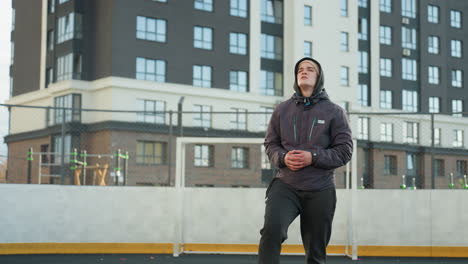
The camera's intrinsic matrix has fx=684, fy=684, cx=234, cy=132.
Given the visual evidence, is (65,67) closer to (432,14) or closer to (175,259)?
(432,14)

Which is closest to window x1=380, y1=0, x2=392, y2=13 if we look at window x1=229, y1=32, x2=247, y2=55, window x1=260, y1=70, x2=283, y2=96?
window x1=260, y1=70, x2=283, y2=96

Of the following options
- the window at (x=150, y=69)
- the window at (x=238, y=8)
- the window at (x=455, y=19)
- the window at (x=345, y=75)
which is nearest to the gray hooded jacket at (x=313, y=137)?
the window at (x=150, y=69)

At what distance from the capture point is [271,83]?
165 ft

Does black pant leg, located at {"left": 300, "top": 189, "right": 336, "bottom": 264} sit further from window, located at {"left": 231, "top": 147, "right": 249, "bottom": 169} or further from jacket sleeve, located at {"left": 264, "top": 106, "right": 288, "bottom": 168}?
window, located at {"left": 231, "top": 147, "right": 249, "bottom": 169}

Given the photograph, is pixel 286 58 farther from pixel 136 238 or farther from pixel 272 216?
pixel 272 216

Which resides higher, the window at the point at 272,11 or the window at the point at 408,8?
the window at the point at 408,8

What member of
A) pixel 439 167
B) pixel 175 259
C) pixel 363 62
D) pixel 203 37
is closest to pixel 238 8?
pixel 203 37

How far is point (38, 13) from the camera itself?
5066cm

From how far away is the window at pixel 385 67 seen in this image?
56938mm

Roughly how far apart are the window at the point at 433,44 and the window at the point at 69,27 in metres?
30.8

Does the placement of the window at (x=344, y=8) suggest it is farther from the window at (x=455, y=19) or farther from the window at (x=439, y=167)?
the window at (x=439, y=167)

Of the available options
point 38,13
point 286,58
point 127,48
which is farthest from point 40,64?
point 286,58

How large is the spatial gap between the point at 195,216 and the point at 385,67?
4590cm

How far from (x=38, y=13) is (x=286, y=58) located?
737 inches
